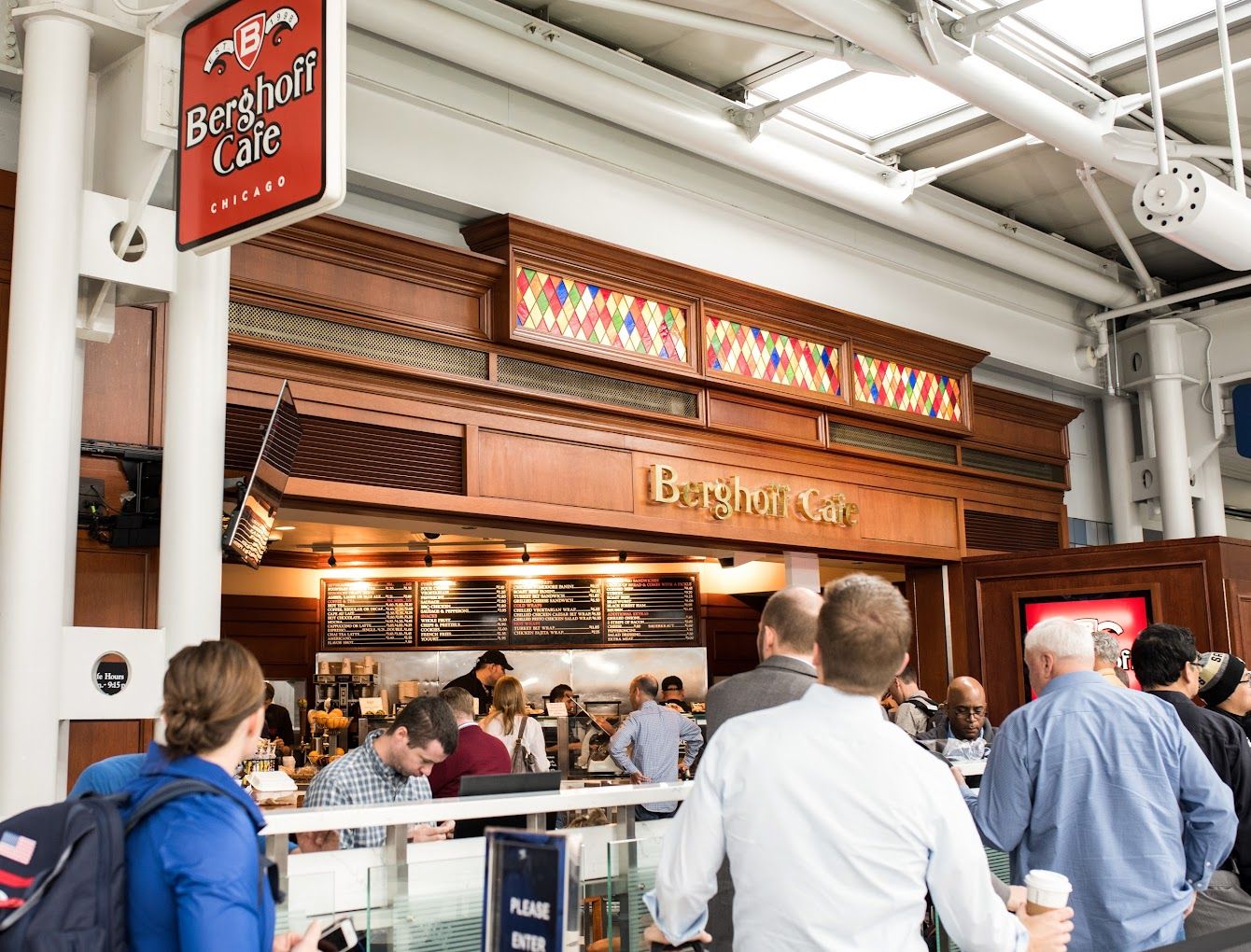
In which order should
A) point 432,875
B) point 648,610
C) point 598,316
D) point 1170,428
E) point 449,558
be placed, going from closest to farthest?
point 432,875 < point 598,316 < point 1170,428 < point 449,558 < point 648,610

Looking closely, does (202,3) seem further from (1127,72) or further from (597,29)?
(1127,72)

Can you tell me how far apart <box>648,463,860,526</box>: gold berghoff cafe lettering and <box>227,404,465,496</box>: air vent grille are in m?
1.31

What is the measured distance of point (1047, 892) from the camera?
2.37 meters

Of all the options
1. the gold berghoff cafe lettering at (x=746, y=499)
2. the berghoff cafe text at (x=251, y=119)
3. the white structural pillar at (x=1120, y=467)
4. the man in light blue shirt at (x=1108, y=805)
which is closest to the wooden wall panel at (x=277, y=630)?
the gold berghoff cafe lettering at (x=746, y=499)

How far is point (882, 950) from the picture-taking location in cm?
209

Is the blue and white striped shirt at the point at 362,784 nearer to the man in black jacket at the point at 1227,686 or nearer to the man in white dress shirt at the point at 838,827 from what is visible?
the man in white dress shirt at the point at 838,827

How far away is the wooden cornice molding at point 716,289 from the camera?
5980 millimetres

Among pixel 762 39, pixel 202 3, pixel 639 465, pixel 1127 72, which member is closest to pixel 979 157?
pixel 1127 72

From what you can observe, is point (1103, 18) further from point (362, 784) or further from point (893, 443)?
point (362, 784)

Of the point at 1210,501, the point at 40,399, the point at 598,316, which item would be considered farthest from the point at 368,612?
the point at 40,399

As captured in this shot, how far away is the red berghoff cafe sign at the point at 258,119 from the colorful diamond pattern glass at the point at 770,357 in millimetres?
3567

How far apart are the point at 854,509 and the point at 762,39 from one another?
10.1ft

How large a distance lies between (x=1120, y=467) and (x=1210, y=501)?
700 millimetres

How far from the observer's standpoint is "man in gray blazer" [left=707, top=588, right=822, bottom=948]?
3.01m
